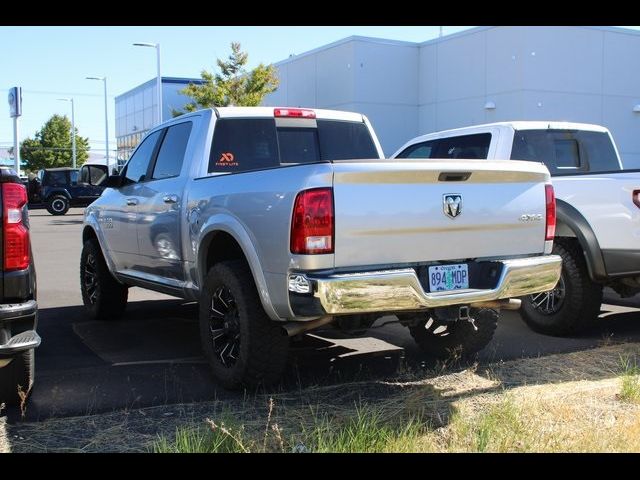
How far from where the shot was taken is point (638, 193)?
229 inches

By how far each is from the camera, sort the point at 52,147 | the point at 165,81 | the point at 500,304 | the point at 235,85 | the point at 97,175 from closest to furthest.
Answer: the point at 500,304, the point at 97,175, the point at 235,85, the point at 165,81, the point at 52,147

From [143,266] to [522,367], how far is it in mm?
3347

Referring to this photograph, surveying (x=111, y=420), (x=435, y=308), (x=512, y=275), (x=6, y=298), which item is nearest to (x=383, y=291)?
(x=435, y=308)

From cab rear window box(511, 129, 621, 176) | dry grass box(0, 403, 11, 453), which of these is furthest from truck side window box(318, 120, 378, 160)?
dry grass box(0, 403, 11, 453)

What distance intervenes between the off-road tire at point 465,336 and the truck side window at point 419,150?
8.43ft

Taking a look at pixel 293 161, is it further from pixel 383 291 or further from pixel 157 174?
pixel 383 291

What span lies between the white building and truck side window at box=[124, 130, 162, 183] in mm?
16823

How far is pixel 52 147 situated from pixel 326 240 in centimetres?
6977

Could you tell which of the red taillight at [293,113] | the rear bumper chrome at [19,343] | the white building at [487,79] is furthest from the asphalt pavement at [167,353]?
the white building at [487,79]

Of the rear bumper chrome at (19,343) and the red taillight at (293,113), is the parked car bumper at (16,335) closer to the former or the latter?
the rear bumper chrome at (19,343)

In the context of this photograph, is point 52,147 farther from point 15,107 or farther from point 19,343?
point 19,343

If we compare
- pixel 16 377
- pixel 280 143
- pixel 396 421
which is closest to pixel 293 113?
pixel 280 143

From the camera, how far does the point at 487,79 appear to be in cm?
2230
